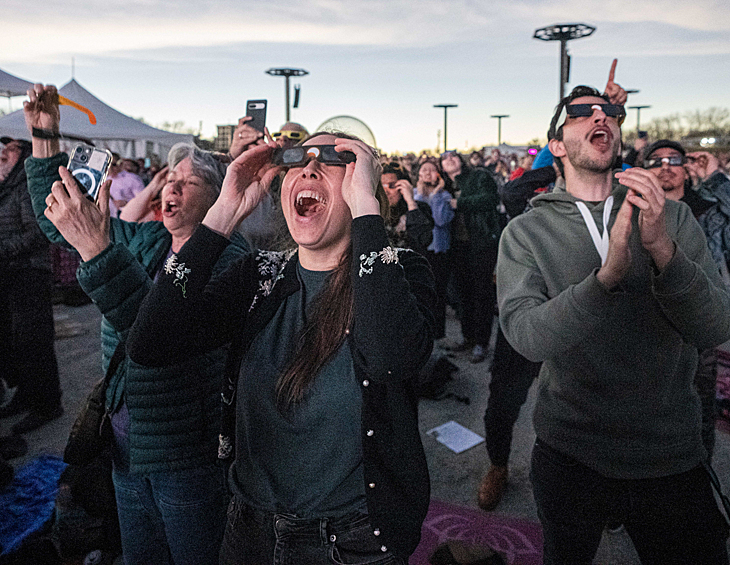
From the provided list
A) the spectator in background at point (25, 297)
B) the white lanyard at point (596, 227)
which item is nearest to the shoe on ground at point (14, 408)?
the spectator in background at point (25, 297)

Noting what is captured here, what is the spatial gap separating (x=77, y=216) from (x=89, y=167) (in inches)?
9.2

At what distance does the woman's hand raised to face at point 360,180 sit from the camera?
1.45m

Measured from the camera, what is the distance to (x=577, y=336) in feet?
4.77

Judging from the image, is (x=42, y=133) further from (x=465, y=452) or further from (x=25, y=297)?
(x=465, y=452)

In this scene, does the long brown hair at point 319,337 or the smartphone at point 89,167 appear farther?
the smartphone at point 89,167

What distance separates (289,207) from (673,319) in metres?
1.23

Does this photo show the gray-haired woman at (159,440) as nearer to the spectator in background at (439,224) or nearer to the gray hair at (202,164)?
the gray hair at (202,164)

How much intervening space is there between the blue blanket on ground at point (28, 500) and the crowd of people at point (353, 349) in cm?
143

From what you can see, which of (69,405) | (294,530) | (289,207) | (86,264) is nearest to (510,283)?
(289,207)

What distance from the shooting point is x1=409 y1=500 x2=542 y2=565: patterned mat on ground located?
282cm

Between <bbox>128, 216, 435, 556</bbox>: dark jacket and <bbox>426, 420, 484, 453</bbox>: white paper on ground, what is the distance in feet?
8.43

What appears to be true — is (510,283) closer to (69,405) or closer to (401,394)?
(401,394)

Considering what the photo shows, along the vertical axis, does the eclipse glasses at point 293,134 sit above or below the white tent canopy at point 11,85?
below

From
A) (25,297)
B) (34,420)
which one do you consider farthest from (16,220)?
(34,420)
